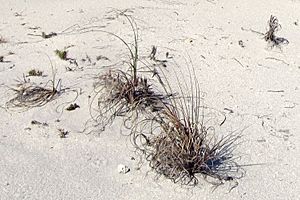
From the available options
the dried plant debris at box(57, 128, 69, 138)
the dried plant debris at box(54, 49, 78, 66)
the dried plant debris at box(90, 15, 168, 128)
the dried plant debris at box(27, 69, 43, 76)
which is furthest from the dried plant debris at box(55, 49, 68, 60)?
the dried plant debris at box(57, 128, 69, 138)

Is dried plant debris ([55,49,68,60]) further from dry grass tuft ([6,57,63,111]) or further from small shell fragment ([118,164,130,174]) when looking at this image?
small shell fragment ([118,164,130,174])

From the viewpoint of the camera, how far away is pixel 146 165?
3084mm

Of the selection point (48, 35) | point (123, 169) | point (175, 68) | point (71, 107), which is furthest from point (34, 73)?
point (123, 169)

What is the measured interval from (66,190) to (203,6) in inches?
114

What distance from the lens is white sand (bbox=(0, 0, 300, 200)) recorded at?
2.95m

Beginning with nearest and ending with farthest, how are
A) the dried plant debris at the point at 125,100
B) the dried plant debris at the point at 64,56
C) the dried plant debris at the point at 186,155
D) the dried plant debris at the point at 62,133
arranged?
the dried plant debris at the point at 186,155, the dried plant debris at the point at 62,133, the dried plant debris at the point at 125,100, the dried plant debris at the point at 64,56

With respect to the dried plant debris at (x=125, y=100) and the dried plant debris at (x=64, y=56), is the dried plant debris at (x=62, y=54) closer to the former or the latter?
the dried plant debris at (x=64, y=56)

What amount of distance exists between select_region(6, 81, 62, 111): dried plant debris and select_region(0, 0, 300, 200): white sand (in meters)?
0.06

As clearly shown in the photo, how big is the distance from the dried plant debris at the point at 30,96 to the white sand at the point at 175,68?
0.06 meters

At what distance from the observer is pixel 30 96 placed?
12.0 feet

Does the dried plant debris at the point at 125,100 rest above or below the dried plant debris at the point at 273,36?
below

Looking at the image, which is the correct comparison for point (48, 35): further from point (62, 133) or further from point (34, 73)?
point (62, 133)

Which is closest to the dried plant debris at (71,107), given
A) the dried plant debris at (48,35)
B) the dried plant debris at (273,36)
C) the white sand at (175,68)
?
the white sand at (175,68)

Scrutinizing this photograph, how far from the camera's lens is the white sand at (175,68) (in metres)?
2.95
